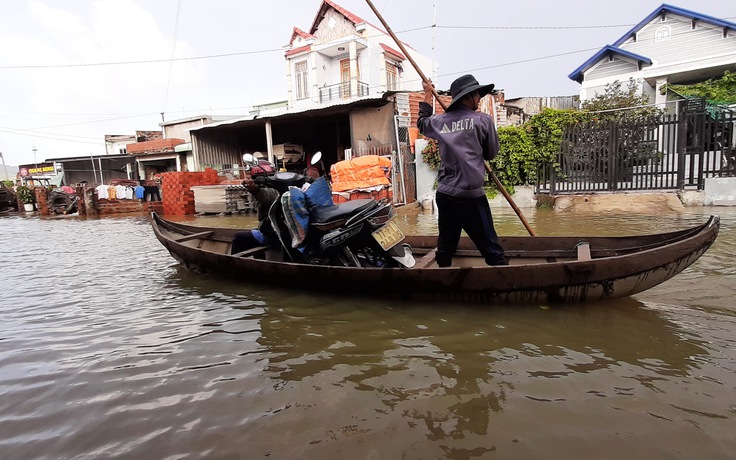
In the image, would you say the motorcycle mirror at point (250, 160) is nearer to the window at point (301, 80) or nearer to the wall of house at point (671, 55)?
the wall of house at point (671, 55)

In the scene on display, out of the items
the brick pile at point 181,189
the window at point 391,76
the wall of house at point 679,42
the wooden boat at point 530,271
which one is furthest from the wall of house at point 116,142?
the wall of house at point 679,42

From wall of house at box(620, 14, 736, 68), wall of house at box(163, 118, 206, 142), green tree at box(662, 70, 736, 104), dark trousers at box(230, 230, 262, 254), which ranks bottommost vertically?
dark trousers at box(230, 230, 262, 254)

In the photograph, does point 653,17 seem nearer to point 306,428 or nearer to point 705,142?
point 705,142

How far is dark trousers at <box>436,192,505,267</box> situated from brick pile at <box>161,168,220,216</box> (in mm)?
13999

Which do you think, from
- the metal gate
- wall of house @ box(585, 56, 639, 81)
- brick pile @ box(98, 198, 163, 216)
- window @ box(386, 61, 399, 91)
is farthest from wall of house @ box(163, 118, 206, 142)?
the metal gate

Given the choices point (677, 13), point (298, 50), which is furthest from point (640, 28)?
point (298, 50)

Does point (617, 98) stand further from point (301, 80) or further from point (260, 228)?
point (301, 80)

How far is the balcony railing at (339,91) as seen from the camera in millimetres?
24078

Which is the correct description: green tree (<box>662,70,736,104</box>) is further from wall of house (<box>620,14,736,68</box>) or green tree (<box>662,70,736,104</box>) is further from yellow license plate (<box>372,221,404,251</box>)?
yellow license plate (<box>372,221,404,251</box>)

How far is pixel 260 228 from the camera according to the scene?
4.88 m

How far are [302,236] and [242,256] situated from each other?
1061 millimetres

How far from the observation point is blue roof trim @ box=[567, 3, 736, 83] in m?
15.7

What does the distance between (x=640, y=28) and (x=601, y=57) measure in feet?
6.42

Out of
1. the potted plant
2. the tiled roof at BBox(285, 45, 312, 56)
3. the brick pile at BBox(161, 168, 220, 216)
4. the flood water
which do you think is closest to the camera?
the flood water
